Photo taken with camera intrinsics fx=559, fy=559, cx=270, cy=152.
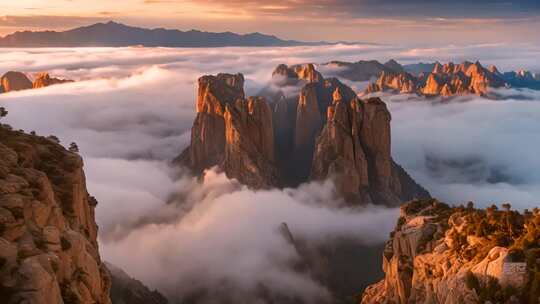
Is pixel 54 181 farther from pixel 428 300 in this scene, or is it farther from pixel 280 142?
pixel 280 142

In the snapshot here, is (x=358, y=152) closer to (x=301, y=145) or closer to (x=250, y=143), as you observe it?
(x=250, y=143)

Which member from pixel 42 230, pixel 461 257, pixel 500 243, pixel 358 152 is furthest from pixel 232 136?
pixel 42 230

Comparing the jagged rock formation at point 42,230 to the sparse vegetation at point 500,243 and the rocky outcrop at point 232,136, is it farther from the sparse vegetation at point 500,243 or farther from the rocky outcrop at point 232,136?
the rocky outcrop at point 232,136

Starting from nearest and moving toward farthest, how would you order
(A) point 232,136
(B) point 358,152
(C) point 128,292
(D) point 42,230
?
(D) point 42,230
(C) point 128,292
(B) point 358,152
(A) point 232,136

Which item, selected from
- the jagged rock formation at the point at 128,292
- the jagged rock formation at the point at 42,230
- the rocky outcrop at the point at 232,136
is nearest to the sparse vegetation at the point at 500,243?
the jagged rock formation at the point at 42,230

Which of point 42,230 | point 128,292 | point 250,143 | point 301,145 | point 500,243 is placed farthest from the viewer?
point 301,145

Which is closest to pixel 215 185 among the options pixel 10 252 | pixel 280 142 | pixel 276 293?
pixel 280 142
